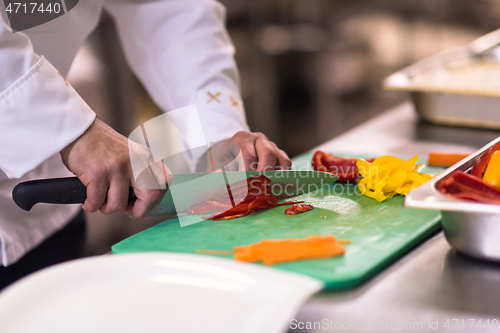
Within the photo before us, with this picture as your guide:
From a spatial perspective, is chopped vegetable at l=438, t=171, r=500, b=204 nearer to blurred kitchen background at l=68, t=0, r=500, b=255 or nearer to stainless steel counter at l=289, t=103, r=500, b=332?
stainless steel counter at l=289, t=103, r=500, b=332

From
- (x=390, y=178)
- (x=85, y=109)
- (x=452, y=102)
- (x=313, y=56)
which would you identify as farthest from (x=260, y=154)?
(x=313, y=56)

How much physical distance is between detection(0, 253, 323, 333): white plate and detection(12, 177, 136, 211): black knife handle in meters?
0.29

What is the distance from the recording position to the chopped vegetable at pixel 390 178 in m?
1.02

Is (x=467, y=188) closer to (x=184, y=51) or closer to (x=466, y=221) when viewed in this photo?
(x=466, y=221)

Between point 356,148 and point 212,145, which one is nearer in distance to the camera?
point 212,145

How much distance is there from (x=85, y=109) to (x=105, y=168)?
132 mm

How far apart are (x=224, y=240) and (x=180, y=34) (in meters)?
0.80

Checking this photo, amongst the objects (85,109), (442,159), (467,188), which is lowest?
(442,159)

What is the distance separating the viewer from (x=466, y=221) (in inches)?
28.1

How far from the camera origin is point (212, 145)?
126cm

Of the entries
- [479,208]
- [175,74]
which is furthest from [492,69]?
[479,208]

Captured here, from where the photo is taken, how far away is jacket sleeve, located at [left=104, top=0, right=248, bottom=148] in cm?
140

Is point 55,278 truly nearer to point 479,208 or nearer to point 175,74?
point 479,208

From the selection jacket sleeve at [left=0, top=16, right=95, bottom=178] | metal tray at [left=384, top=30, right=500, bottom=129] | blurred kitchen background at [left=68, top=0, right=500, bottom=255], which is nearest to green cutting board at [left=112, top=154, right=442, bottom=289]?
jacket sleeve at [left=0, top=16, right=95, bottom=178]
